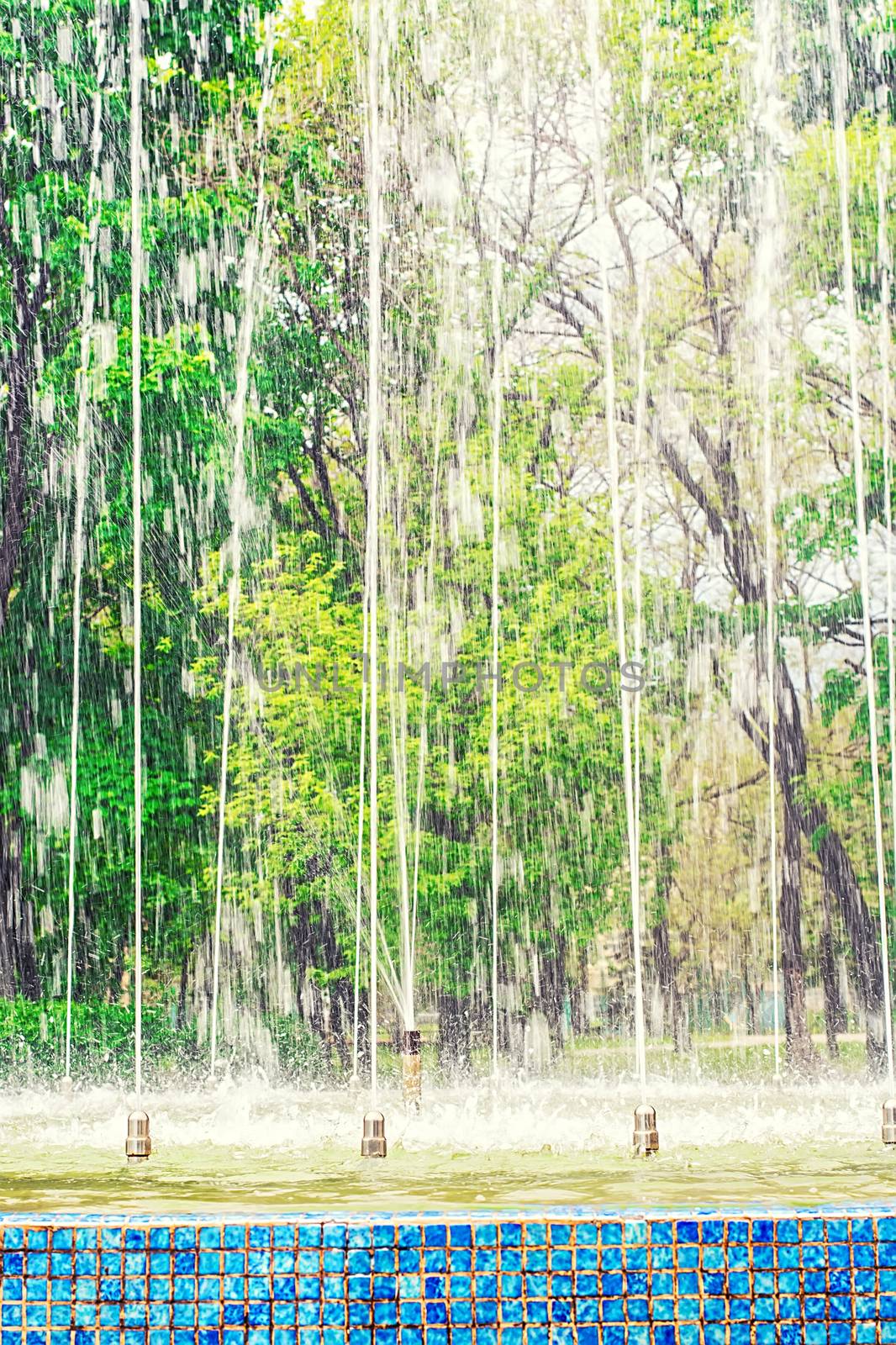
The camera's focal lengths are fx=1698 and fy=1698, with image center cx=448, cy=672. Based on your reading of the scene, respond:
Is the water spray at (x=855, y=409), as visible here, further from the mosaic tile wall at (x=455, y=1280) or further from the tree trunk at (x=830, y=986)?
the mosaic tile wall at (x=455, y=1280)

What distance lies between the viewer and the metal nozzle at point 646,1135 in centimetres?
871

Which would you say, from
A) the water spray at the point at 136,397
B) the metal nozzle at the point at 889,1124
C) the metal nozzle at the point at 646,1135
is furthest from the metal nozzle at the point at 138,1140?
the water spray at the point at 136,397

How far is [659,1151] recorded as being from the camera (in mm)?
9078

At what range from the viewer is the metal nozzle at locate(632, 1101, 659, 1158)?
871 centimetres

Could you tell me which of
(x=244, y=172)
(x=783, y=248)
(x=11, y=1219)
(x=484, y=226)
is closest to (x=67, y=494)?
(x=244, y=172)

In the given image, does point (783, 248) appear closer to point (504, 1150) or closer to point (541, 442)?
point (541, 442)

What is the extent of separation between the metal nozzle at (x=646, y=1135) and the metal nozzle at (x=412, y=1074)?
2319 millimetres

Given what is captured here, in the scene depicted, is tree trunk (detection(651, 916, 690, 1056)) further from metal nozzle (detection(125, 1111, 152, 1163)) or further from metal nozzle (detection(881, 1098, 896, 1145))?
metal nozzle (detection(125, 1111, 152, 1163))

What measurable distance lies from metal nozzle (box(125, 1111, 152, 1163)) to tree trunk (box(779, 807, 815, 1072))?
11063 mm

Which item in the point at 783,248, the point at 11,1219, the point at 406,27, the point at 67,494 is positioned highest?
the point at 406,27

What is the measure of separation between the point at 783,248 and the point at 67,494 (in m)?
8.78

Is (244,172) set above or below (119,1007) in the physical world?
above

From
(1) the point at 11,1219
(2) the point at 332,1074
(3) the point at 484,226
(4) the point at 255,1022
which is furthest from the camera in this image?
(3) the point at 484,226

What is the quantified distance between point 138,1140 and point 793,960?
1158 cm
